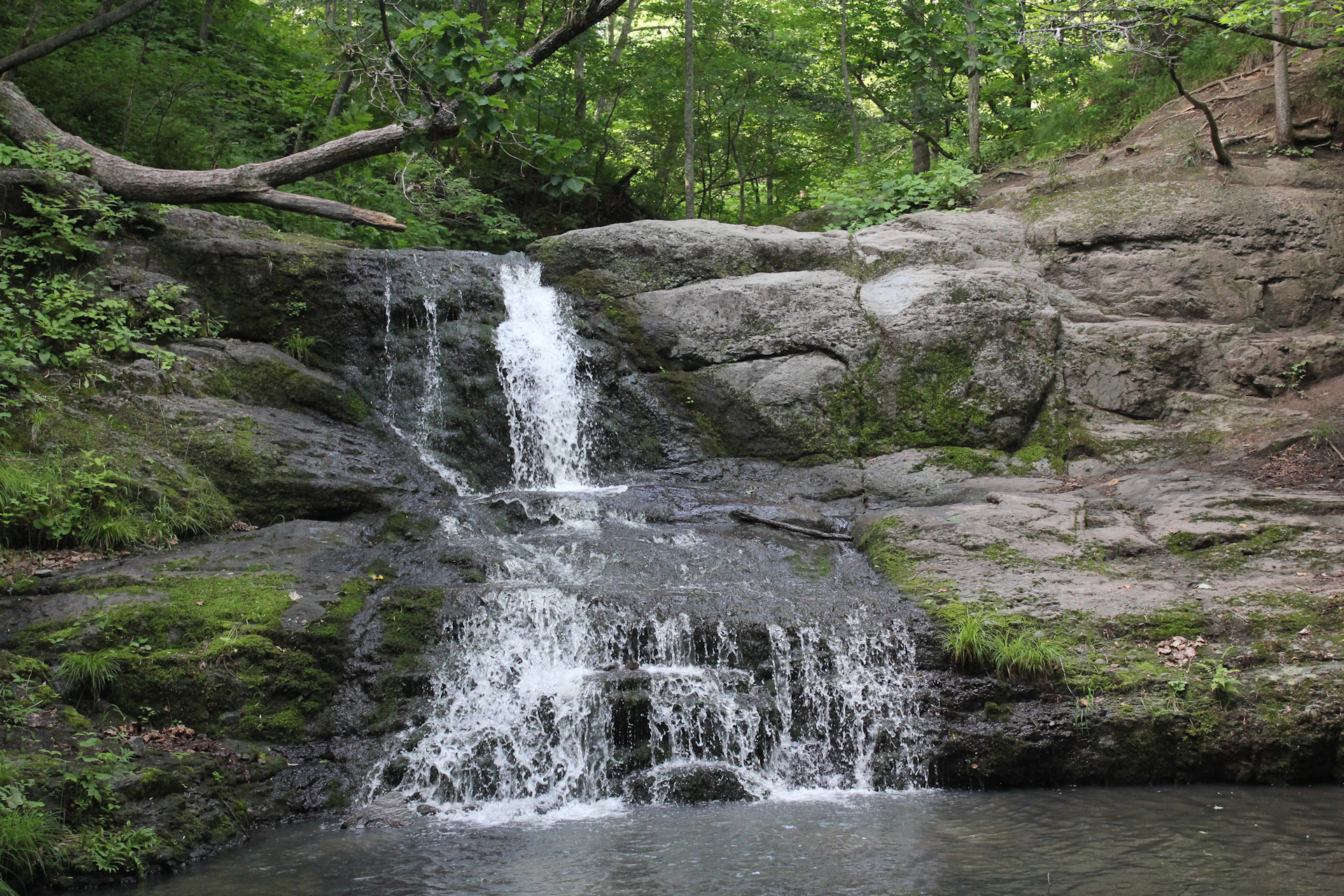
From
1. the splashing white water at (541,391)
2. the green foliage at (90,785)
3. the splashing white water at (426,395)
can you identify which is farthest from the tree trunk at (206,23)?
the green foliage at (90,785)

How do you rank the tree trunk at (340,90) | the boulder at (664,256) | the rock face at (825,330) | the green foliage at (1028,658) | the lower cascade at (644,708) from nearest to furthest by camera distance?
the lower cascade at (644,708) < the green foliage at (1028,658) < the rock face at (825,330) < the boulder at (664,256) < the tree trunk at (340,90)

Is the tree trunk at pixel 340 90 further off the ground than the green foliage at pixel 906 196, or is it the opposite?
the tree trunk at pixel 340 90

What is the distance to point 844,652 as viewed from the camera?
6.81 m

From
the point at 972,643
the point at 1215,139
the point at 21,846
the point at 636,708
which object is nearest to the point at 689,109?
the point at 1215,139

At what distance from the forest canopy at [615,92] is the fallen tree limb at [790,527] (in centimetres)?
426

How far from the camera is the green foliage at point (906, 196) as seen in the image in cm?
1366

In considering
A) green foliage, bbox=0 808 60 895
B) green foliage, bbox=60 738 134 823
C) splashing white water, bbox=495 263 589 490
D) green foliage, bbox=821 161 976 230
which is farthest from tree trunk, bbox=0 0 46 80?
green foliage, bbox=821 161 976 230

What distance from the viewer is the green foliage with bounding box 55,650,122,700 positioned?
565 cm

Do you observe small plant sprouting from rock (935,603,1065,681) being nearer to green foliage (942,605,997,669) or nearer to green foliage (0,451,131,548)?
green foliage (942,605,997,669)

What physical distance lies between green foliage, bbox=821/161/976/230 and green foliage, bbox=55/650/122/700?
11.2 m

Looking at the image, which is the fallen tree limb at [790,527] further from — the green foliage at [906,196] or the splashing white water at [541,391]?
the green foliage at [906,196]

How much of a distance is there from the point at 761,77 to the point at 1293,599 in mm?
15840

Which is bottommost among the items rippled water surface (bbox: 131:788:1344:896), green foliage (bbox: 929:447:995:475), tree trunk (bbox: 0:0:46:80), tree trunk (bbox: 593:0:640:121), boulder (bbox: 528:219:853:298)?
rippled water surface (bbox: 131:788:1344:896)

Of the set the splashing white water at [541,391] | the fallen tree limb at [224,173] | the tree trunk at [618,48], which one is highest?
the tree trunk at [618,48]
